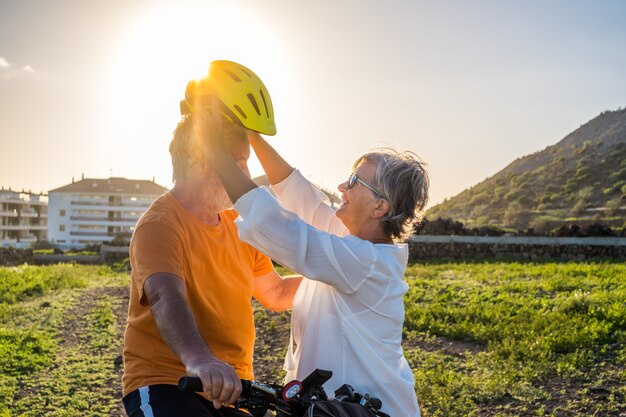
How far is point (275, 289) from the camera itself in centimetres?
392

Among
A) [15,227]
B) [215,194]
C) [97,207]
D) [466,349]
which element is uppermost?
[97,207]

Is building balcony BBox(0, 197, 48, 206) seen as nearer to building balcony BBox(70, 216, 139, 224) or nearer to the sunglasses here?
building balcony BBox(70, 216, 139, 224)

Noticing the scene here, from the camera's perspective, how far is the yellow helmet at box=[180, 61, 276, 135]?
3061 millimetres

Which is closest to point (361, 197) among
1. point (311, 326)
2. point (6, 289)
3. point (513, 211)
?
point (311, 326)

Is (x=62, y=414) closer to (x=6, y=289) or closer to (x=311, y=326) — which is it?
(x=311, y=326)

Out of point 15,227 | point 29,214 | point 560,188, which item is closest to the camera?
point 560,188


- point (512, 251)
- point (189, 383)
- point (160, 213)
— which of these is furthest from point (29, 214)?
point (189, 383)

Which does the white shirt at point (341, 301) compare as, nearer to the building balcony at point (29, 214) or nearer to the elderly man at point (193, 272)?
the elderly man at point (193, 272)

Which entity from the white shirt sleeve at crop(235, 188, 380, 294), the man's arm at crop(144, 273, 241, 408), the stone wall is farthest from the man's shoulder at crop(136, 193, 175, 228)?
the stone wall

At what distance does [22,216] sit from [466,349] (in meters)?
138

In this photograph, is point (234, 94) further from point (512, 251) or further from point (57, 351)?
point (512, 251)

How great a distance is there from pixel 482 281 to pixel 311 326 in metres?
12.7

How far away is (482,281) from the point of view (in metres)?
15.2

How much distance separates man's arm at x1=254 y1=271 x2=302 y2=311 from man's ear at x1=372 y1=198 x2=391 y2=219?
2.72 feet
